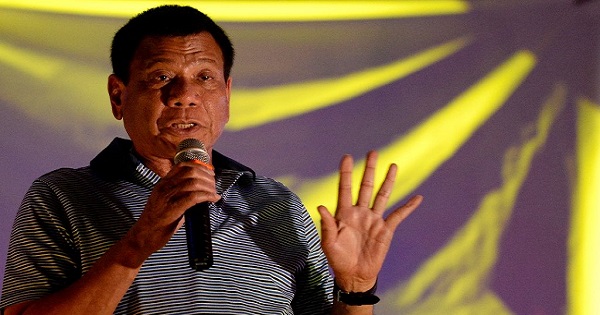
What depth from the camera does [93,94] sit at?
274 centimetres

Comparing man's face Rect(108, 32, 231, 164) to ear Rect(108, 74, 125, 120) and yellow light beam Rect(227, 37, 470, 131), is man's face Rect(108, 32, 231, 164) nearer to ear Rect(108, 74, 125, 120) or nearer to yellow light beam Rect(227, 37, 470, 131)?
ear Rect(108, 74, 125, 120)

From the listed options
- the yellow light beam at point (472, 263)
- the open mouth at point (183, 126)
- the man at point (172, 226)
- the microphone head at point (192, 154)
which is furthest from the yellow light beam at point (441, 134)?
the microphone head at point (192, 154)

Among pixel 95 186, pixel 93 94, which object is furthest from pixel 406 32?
pixel 95 186

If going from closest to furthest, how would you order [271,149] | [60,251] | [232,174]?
[60,251]
[232,174]
[271,149]

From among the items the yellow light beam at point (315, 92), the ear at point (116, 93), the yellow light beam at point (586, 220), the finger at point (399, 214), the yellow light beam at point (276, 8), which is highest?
the yellow light beam at point (276, 8)

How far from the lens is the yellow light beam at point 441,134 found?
2.92m

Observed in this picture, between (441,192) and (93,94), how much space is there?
4.32 feet

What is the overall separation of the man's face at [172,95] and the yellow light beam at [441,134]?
1110 millimetres

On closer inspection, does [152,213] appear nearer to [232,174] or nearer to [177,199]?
[177,199]

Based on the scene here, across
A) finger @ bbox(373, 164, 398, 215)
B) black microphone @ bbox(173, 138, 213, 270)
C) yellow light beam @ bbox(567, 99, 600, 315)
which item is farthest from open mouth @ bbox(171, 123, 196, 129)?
yellow light beam @ bbox(567, 99, 600, 315)

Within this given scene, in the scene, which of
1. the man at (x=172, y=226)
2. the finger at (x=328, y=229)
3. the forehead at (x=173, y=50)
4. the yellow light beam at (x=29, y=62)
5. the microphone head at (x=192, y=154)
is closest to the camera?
the microphone head at (x=192, y=154)

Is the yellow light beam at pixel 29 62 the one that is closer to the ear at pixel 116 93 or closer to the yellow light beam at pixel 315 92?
the yellow light beam at pixel 315 92

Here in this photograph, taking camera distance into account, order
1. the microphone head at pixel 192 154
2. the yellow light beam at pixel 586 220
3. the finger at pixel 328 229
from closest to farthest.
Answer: the microphone head at pixel 192 154 < the finger at pixel 328 229 < the yellow light beam at pixel 586 220

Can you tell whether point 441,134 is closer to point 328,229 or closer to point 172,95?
point 328,229
